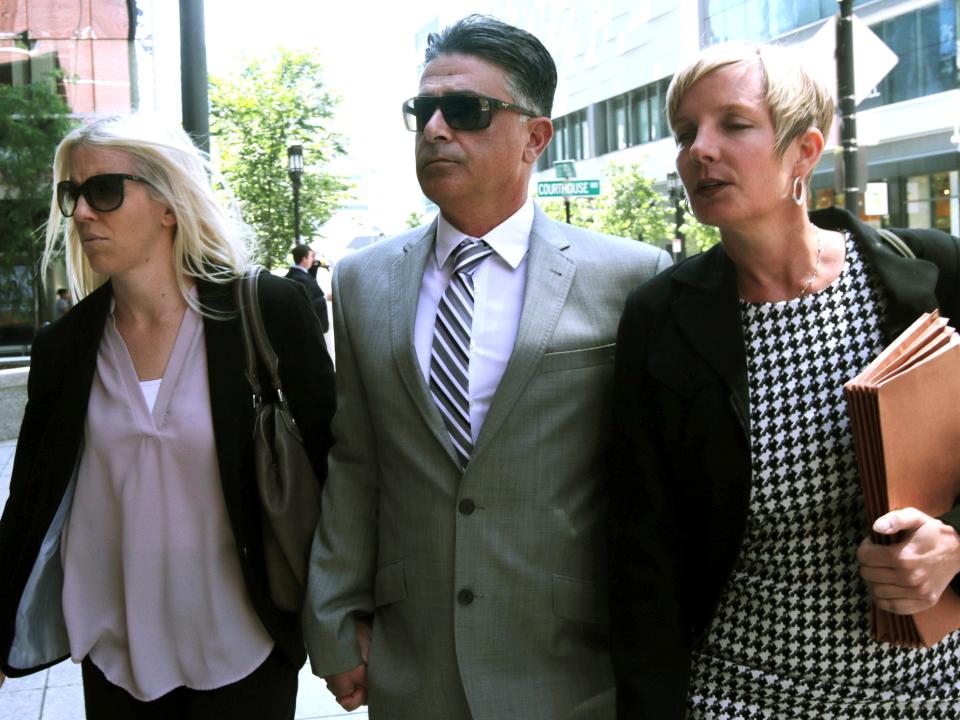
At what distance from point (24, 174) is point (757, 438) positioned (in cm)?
2204

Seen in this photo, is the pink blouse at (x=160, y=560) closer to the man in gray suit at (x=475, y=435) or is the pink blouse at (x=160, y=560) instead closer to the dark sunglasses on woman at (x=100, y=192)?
the man in gray suit at (x=475, y=435)

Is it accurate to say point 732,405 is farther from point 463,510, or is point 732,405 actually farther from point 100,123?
point 100,123

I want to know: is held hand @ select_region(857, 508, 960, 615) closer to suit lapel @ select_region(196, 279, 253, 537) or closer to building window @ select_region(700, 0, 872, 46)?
suit lapel @ select_region(196, 279, 253, 537)

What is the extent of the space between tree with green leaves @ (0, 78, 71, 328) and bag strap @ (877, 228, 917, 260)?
2060 centimetres

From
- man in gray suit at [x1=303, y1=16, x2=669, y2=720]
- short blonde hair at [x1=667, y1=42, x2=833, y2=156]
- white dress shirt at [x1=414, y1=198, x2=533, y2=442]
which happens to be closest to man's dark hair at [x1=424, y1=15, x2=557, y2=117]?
man in gray suit at [x1=303, y1=16, x2=669, y2=720]

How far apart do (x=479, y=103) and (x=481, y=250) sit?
36 centimetres

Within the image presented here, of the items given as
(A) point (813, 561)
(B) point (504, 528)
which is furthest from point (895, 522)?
(B) point (504, 528)

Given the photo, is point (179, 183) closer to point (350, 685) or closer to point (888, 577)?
point (350, 685)

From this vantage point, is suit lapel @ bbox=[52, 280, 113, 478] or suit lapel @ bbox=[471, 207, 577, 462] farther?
suit lapel @ bbox=[52, 280, 113, 478]

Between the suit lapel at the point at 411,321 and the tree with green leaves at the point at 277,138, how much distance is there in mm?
39021

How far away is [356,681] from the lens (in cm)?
267

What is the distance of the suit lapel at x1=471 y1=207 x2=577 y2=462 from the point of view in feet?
8.07

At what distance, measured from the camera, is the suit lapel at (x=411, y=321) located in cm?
251

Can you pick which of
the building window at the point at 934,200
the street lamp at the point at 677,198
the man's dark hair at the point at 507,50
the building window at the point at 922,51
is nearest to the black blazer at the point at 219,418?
the man's dark hair at the point at 507,50
